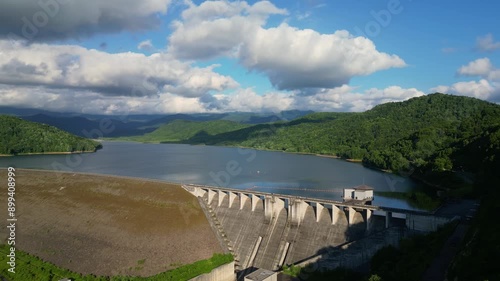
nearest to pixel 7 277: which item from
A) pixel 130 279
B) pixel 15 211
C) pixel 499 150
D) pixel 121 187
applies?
pixel 130 279

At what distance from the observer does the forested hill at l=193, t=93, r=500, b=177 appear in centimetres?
5892

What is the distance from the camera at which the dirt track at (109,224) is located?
94.7 feet

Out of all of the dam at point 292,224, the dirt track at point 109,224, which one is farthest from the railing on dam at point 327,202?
the dirt track at point 109,224

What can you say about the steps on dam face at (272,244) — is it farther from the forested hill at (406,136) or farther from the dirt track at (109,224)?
the forested hill at (406,136)

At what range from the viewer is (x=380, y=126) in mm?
116000

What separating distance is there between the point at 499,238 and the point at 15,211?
126ft

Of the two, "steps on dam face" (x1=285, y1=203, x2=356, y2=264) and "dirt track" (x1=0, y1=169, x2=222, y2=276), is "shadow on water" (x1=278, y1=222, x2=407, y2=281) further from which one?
"dirt track" (x1=0, y1=169, x2=222, y2=276)

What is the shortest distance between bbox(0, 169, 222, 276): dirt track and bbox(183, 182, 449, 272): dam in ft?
7.48

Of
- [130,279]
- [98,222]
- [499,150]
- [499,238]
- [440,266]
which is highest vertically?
[499,150]

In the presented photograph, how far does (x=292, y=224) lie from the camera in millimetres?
31562

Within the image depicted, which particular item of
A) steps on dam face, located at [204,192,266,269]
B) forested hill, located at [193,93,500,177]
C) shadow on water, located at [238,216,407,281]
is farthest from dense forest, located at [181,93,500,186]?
steps on dam face, located at [204,192,266,269]

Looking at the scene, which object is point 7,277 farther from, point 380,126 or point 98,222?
point 380,126

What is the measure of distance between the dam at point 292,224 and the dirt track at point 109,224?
7.48ft

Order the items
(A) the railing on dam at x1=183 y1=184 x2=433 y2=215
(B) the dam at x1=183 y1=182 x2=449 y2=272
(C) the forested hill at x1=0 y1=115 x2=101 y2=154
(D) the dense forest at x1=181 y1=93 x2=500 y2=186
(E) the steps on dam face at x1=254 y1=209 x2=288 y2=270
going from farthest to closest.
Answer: (C) the forested hill at x1=0 y1=115 x2=101 y2=154
(D) the dense forest at x1=181 y1=93 x2=500 y2=186
(E) the steps on dam face at x1=254 y1=209 x2=288 y2=270
(B) the dam at x1=183 y1=182 x2=449 y2=272
(A) the railing on dam at x1=183 y1=184 x2=433 y2=215
